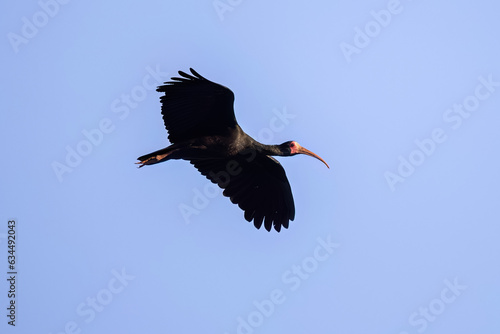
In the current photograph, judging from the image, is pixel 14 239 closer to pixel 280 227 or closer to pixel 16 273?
pixel 16 273

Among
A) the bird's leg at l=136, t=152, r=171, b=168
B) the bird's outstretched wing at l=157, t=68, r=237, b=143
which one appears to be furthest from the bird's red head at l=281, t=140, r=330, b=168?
the bird's leg at l=136, t=152, r=171, b=168

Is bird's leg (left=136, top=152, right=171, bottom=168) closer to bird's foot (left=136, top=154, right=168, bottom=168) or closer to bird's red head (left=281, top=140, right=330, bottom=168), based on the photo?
bird's foot (left=136, top=154, right=168, bottom=168)

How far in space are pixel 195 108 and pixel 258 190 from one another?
2790 millimetres

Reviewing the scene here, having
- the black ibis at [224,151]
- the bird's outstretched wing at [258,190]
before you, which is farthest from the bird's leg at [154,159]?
the bird's outstretched wing at [258,190]

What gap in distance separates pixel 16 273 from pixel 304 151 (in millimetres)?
6312

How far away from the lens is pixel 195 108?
51.4 feet

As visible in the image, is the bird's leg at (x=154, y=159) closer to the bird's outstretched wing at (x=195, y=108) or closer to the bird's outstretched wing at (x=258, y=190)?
the bird's outstretched wing at (x=195, y=108)

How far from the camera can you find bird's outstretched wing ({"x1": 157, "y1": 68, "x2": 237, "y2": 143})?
1516cm

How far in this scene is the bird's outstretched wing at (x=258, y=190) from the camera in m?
17.4

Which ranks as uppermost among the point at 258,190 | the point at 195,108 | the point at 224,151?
the point at 195,108

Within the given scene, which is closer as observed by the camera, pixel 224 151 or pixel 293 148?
pixel 224 151

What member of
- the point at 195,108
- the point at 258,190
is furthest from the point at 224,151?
the point at 258,190

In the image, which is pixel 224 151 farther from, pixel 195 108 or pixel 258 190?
pixel 258 190

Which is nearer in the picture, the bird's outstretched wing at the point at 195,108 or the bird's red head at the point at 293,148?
the bird's outstretched wing at the point at 195,108
